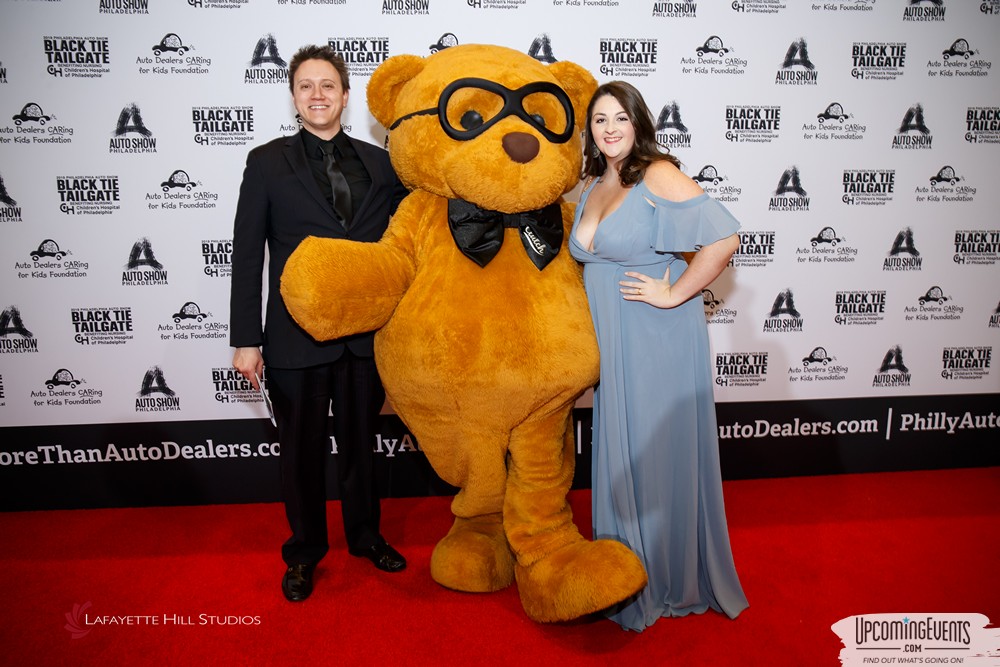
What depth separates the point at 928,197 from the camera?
→ 12.8 ft

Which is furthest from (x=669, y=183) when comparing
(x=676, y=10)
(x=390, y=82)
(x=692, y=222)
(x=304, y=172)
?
(x=676, y=10)

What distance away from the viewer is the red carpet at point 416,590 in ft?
8.39

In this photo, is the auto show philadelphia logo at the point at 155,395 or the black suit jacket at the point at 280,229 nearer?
the black suit jacket at the point at 280,229

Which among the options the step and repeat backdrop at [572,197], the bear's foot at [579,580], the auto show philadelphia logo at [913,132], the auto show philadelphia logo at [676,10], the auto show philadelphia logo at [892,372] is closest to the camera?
the bear's foot at [579,580]

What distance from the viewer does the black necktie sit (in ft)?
8.75

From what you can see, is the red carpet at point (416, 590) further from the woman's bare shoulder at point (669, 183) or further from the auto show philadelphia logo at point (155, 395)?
the woman's bare shoulder at point (669, 183)

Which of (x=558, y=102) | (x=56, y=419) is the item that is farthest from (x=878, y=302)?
(x=56, y=419)

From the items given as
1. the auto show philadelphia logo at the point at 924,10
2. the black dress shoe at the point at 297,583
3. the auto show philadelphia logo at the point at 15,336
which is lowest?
the black dress shoe at the point at 297,583

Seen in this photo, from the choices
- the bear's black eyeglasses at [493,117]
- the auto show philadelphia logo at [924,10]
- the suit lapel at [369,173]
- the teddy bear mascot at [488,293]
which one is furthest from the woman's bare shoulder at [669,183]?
the auto show philadelphia logo at [924,10]

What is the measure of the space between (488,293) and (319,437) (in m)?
1.05

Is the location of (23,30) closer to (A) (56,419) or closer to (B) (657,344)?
(A) (56,419)

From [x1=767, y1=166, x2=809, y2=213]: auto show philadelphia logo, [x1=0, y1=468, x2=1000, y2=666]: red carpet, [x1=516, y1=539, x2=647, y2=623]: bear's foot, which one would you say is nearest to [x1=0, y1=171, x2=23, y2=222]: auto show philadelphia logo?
[x1=0, y1=468, x2=1000, y2=666]: red carpet

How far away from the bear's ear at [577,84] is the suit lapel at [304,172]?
1.03 m

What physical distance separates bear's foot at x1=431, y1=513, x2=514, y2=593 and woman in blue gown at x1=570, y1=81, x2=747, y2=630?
49cm
